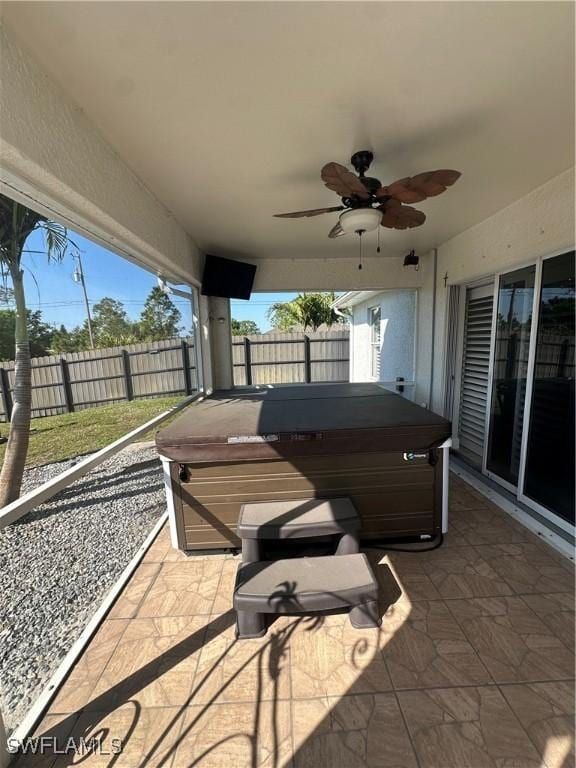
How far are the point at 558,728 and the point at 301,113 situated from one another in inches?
121

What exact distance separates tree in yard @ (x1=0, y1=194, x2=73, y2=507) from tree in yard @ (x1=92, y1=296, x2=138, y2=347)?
0.65 m

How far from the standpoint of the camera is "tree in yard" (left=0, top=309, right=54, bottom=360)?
143 cm

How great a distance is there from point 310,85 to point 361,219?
856 millimetres

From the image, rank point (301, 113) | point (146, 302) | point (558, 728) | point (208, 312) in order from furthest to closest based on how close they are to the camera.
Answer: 1. point (208, 312)
2. point (146, 302)
3. point (301, 113)
4. point (558, 728)

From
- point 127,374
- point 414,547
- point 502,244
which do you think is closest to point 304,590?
point 414,547

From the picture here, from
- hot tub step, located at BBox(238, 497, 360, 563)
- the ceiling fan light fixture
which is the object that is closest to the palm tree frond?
the ceiling fan light fixture

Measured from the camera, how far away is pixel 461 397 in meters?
4.06

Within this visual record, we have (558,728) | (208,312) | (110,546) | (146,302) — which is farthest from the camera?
(208,312)

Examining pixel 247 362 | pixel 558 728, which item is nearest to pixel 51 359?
pixel 558 728

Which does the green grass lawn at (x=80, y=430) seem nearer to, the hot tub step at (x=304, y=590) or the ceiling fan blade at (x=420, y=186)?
the hot tub step at (x=304, y=590)

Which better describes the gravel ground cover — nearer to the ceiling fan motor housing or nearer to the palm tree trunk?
the palm tree trunk

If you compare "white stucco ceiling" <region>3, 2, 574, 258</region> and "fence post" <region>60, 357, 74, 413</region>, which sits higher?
"white stucco ceiling" <region>3, 2, 574, 258</region>

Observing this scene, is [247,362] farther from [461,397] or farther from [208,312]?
[461,397]

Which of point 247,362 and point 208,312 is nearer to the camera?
point 208,312
